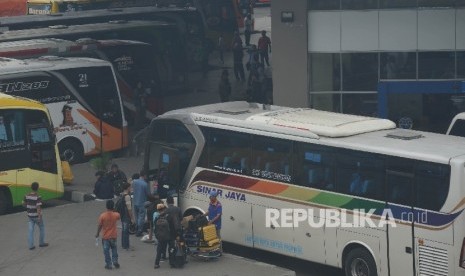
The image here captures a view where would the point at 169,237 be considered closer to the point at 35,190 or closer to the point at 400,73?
the point at 35,190

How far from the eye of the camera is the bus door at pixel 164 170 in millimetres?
23406

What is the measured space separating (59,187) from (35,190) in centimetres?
536

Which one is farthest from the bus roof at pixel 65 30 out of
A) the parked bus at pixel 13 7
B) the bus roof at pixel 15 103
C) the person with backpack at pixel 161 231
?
the person with backpack at pixel 161 231

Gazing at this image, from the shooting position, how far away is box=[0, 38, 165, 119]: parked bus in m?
34.5

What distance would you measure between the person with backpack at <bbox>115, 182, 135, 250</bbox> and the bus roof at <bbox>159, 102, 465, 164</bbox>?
208cm

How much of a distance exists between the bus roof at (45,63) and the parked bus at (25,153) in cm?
343

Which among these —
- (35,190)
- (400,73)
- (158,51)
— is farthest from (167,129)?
(158,51)

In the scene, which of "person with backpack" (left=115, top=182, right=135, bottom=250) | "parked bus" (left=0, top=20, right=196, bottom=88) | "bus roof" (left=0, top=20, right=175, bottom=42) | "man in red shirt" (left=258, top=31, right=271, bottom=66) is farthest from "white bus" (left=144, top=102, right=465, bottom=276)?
"man in red shirt" (left=258, top=31, right=271, bottom=66)

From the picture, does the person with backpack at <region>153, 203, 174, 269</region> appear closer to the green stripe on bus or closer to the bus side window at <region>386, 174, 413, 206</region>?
the bus side window at <region>386, 174, 413, 206</region>

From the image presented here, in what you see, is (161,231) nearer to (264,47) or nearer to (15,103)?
(15,103)

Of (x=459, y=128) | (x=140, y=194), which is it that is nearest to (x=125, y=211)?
(x=140, y=194)

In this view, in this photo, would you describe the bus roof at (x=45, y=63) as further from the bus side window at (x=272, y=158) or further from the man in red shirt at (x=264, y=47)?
the man in red shirt at (x=264, y=47)

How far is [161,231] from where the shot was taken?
20625 millimetres

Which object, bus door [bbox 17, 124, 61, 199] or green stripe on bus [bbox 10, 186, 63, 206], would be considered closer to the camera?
Answer: green stripe on bus [bbox 10, 186, 63, 206]
